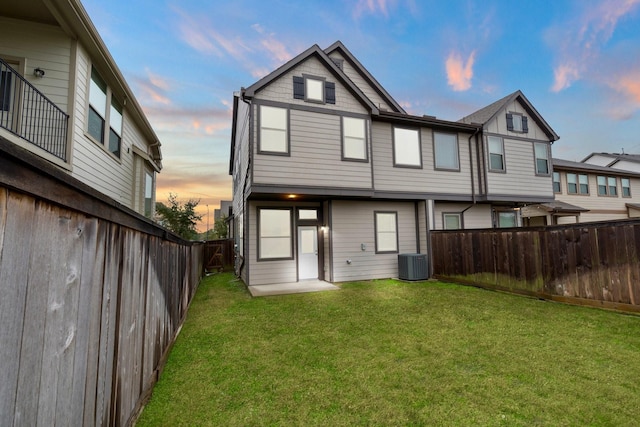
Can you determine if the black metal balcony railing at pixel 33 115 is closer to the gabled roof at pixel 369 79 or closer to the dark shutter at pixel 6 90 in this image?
the dark shutter at pixel 6 90

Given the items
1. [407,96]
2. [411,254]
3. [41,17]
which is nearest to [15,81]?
[41,17]

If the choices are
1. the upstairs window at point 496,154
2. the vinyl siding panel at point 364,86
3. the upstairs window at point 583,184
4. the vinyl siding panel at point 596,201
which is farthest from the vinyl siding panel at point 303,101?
the upstairs window at point 583,184

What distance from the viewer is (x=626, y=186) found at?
61.6 feet

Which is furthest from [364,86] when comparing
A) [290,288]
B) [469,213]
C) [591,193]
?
[591,193]

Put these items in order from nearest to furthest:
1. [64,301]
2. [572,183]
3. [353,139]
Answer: [64,301]
[353,139]
[572,183]

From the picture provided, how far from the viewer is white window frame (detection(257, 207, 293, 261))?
946 cm

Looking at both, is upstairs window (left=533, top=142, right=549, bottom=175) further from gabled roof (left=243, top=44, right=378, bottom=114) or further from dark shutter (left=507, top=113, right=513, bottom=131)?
gabled roof (left=243, top=44, right=378, bottom=114)

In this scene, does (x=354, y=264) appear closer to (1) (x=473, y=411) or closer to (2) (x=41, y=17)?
(1) (x=473, y=411)

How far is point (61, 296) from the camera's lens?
130cm

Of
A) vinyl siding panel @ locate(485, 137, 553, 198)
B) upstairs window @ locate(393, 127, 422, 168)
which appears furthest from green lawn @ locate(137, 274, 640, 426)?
vinyl siding panel @ locate(485, 137, 553, 198)

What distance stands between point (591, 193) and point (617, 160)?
521 inches

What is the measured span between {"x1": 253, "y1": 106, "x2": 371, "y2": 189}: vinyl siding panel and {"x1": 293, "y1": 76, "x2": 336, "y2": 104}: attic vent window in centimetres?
52

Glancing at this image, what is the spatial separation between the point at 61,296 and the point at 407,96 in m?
24.7

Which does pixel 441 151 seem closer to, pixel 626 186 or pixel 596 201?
pixel 596 201
